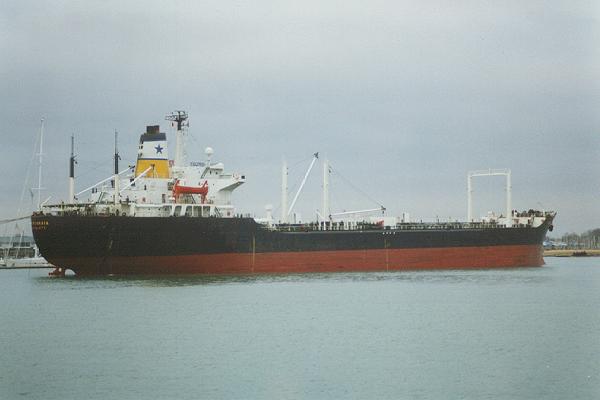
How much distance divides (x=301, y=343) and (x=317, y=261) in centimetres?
1957

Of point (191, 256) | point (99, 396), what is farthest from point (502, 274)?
point (99, 396)

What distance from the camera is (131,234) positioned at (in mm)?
32812

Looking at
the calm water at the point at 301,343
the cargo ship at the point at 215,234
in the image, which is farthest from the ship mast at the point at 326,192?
the calm water at the point at 301,343

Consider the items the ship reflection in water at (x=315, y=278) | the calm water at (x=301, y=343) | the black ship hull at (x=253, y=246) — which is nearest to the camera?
the calm water at (x=301, y=343)

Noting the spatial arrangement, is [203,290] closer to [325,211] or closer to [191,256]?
[191,256]

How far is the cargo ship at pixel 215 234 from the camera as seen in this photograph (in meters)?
32.8

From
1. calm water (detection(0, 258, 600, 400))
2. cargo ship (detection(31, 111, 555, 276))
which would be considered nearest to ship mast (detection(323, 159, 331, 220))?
cargo ship (detection(31, 111, 555, 276))

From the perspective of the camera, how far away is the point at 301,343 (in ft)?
57.3

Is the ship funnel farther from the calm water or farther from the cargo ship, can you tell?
the calm water

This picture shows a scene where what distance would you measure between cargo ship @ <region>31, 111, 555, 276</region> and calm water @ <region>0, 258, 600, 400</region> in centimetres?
434

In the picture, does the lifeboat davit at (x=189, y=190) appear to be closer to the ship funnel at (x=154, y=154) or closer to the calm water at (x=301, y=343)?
the ship funnel at (x=154, y=154)

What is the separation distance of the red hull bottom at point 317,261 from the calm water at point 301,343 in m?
4.44

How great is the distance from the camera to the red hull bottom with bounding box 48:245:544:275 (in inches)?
1309

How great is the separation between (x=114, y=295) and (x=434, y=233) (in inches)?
729
